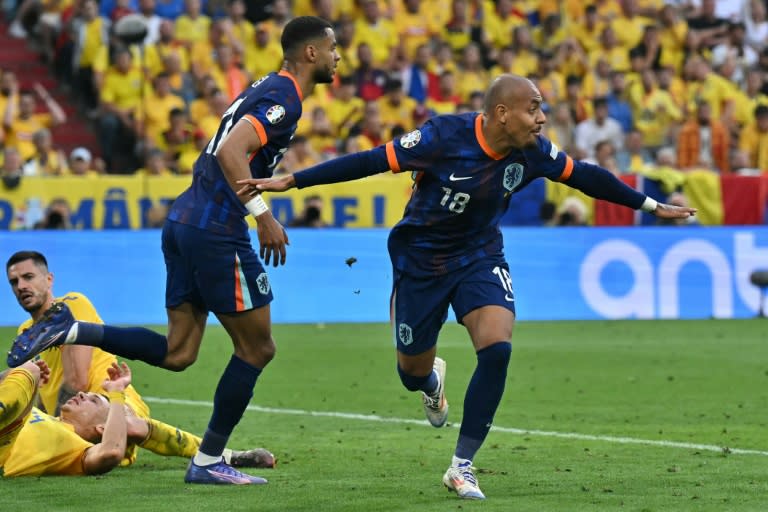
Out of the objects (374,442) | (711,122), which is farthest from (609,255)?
(374,442)

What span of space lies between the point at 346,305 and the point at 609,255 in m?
3.33

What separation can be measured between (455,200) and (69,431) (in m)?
2.35

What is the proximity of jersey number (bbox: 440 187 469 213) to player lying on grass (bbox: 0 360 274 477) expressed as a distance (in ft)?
6.23

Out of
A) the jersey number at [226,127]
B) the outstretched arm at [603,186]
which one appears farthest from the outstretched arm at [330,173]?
the outstretched arm at [603,186]

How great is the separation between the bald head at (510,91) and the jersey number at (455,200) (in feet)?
1.47

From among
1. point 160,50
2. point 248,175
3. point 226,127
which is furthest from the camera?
point 160,50

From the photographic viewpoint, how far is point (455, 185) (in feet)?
24.9

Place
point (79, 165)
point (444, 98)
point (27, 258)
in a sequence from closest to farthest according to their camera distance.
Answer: point (27, 258)
point (79, 165)
point (444, 98)

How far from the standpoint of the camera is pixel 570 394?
1182 cm

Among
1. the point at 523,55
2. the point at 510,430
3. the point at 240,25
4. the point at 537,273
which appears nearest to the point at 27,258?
the point at 510,430

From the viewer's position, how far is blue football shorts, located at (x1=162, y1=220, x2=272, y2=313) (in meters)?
7.47

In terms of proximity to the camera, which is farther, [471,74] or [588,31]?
[588,31]

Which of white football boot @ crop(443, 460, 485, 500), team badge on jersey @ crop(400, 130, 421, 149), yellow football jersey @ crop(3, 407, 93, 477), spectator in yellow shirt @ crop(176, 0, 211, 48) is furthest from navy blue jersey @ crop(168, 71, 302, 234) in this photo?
spectator in yellow shirt @ crop(176, 0, 211, 48)

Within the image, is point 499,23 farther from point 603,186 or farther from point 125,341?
point 125,341
